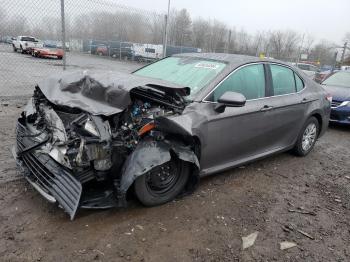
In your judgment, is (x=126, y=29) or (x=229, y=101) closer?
(x=229, y=101)

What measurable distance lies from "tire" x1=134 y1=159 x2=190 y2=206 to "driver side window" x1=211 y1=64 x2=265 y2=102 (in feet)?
2.90

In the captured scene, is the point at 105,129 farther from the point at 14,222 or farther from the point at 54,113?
the point at 14,222

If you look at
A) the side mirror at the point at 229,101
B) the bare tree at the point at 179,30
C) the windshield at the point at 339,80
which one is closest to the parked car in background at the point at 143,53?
the bare tree at the point at 179,30

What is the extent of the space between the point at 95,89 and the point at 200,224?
70.3 inches

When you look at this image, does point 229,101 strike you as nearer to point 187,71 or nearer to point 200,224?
point 187,71

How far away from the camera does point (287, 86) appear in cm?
493

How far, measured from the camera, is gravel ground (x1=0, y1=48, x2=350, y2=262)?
2.82m

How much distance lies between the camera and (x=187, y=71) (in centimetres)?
427

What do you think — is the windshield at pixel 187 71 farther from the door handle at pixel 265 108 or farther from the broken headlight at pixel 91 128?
the broken headlight at pixel 91 128

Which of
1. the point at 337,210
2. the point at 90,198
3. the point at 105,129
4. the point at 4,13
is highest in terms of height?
the point at 4,13

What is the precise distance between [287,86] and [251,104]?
107 cm

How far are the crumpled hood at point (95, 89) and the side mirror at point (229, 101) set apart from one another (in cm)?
41

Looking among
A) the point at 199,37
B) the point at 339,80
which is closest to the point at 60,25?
the point at 339,80

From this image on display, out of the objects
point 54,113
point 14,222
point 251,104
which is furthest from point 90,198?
point 251,104
